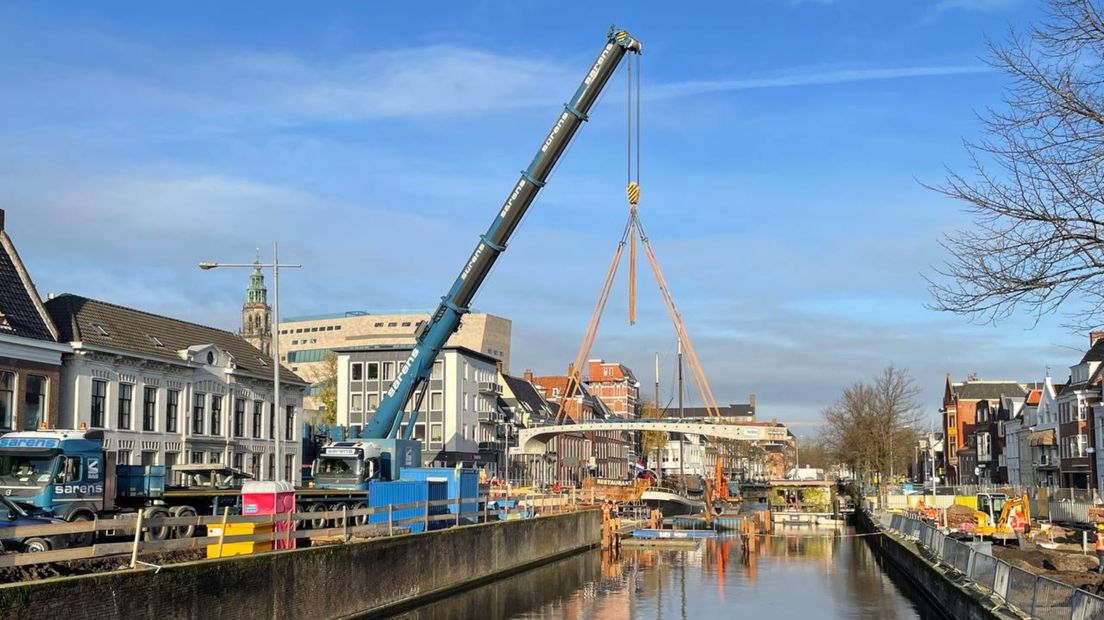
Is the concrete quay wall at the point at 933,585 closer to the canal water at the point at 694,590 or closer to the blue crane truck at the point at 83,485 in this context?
the canal water at the point at 694,590

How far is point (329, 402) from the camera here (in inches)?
4225

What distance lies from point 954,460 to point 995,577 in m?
116

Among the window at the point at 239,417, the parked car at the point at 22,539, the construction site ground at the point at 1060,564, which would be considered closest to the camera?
the parked car at the point at 22,539

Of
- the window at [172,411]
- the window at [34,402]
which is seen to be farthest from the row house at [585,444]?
the window at [34,402]

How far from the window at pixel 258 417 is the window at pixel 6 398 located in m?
17.5

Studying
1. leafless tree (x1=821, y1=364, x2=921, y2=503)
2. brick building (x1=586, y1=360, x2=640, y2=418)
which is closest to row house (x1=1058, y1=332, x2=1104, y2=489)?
leafless tree (x1=821, y1=364, x2=921, y2=503)

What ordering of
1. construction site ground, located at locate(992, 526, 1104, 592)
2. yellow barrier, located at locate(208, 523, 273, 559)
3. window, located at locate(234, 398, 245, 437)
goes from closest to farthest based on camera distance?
1. yellow barrier, located at locate(208, 523, 273, 559)
2. construction site ground, located at locate(992, 526, 1104, 592)
3. window, located at locate(234, 398, 245, 437)

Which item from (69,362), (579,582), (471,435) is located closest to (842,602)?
(579,582)

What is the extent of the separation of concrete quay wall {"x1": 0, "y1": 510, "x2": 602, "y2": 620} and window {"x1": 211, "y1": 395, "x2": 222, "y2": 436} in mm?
20637

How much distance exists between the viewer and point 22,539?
2094 cm

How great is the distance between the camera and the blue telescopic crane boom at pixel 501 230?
4559cm

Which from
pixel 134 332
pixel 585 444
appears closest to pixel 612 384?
pixel 585 444

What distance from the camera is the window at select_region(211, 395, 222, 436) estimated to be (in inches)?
2114

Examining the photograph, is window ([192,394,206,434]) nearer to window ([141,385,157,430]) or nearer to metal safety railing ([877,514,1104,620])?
window ([141,385,157,430])
